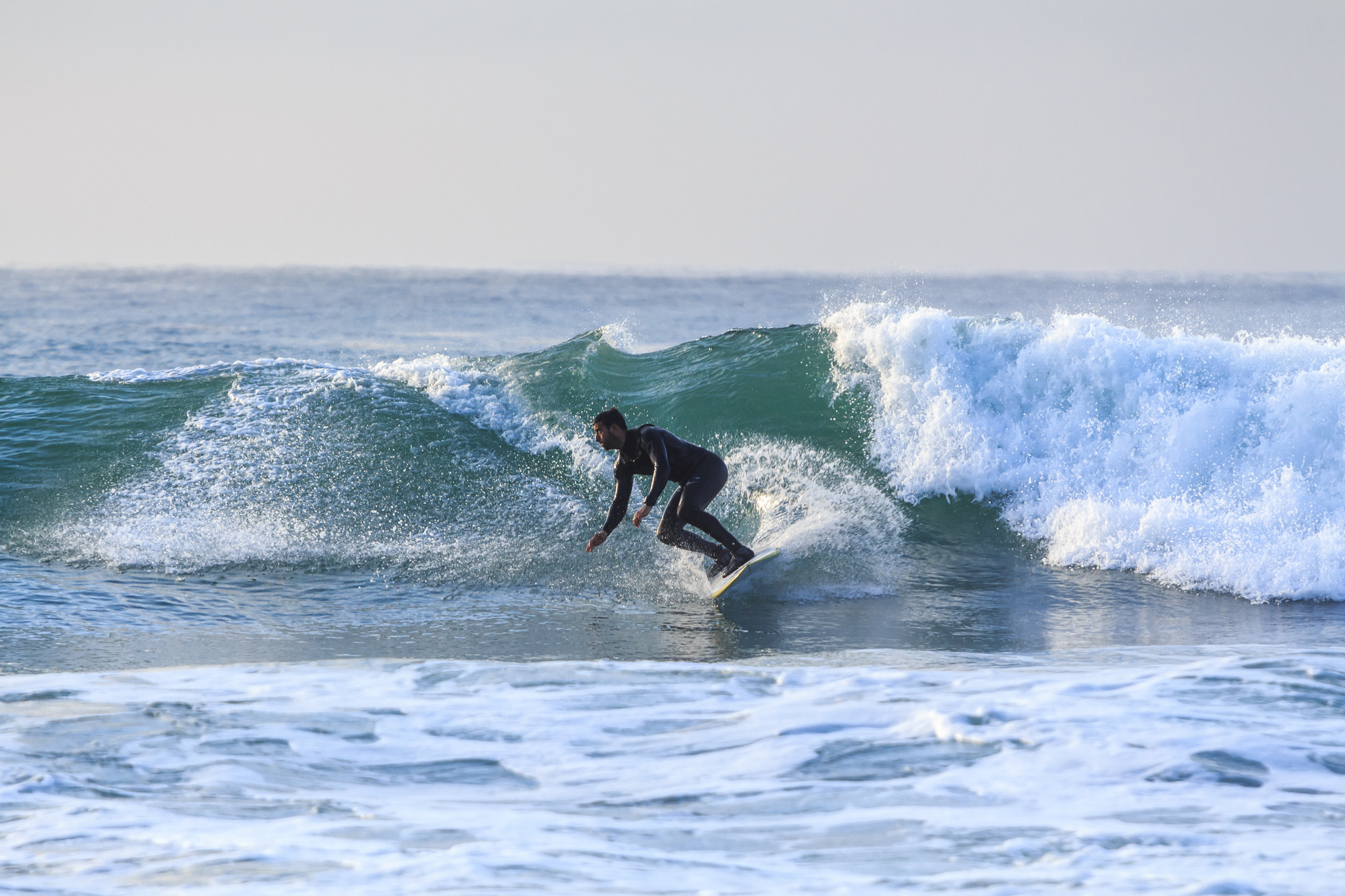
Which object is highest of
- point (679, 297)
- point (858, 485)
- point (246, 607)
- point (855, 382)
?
point (679, 297)

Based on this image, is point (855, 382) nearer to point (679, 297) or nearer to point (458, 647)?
point (458, 647)

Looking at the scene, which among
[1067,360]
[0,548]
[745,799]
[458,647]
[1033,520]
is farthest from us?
[1067,360]

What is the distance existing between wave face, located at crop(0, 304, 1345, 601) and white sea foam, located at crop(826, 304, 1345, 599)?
3 centimetres

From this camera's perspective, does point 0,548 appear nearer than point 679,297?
Yes

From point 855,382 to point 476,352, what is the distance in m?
15.2

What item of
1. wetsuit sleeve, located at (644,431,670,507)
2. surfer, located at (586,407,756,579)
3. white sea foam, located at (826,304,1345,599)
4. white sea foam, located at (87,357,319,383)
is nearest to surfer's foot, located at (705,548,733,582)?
surfer, located at (586,407,756,579)

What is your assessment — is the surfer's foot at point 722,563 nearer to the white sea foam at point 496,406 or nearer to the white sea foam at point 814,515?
the white sea foam at point 814,515

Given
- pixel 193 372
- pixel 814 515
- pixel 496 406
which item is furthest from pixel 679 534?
pixel 193 372

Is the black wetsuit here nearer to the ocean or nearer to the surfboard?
the surfboard

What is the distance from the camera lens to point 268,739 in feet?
16.9

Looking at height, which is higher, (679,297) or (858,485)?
(679,297)

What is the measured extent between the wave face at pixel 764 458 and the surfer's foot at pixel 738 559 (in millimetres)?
425

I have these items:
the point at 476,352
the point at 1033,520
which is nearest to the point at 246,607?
the point at 1033,520

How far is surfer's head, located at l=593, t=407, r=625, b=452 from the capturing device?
7547mm
